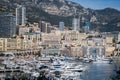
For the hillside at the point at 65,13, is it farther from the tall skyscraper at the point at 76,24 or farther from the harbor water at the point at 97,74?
the harbor water at the point at 97,74

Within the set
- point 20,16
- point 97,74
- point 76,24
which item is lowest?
point 97,74

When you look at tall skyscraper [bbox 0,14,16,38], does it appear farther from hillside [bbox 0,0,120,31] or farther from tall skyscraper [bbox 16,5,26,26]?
hillside [bbox 0,0,120,31]

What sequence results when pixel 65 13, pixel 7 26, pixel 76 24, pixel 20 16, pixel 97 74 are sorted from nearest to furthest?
pixel 97 74 → pixel 7 26 → pixel 20 16 → pixel 76 24 → pixel 65 13

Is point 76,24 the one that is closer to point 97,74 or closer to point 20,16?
point 20,16

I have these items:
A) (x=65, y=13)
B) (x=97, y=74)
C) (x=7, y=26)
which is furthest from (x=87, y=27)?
(x=97, y=74)

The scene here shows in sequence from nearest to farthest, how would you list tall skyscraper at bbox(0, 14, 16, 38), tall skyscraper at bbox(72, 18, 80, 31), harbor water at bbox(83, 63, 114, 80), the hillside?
1. harbor water at bbox(83, 63, 114, 80)
2. tall skyscraper at bbox(0, 14, 16, 38)
3. the hillside
4. tall skyscraper at bbox(72, 18, 80, 31)

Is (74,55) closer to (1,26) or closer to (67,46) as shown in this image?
(67,46)

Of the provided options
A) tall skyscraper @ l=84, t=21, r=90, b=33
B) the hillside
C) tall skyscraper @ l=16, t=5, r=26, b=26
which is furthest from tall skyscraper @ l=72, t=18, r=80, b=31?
tall skyscraper @ l=16, t=5, r=26, b=26

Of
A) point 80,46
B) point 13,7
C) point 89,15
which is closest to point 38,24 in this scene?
point 13,7

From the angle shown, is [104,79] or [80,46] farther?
[80,46]
